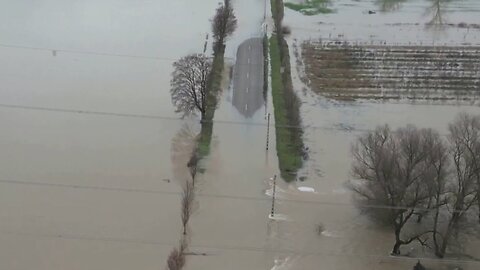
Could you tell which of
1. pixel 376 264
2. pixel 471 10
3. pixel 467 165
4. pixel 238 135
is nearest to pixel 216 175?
pixel 238 135

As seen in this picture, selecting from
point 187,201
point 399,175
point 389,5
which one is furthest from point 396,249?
point 389,5

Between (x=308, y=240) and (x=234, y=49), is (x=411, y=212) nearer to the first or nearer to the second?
(x=308, y=240)

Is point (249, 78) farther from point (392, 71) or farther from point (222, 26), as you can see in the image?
point (392, 71)

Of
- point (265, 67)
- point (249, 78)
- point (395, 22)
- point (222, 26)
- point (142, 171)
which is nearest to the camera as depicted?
point (142, 171)

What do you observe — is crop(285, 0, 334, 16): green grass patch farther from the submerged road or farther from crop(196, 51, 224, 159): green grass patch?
crop(196, 51, 224, 159): green grass patch

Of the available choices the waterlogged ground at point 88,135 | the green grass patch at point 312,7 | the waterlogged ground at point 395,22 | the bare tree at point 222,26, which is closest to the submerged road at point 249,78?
the bare tree at point 222,26

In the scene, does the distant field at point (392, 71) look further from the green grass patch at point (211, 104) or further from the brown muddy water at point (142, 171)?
the green grass patch at point (211, 104)
